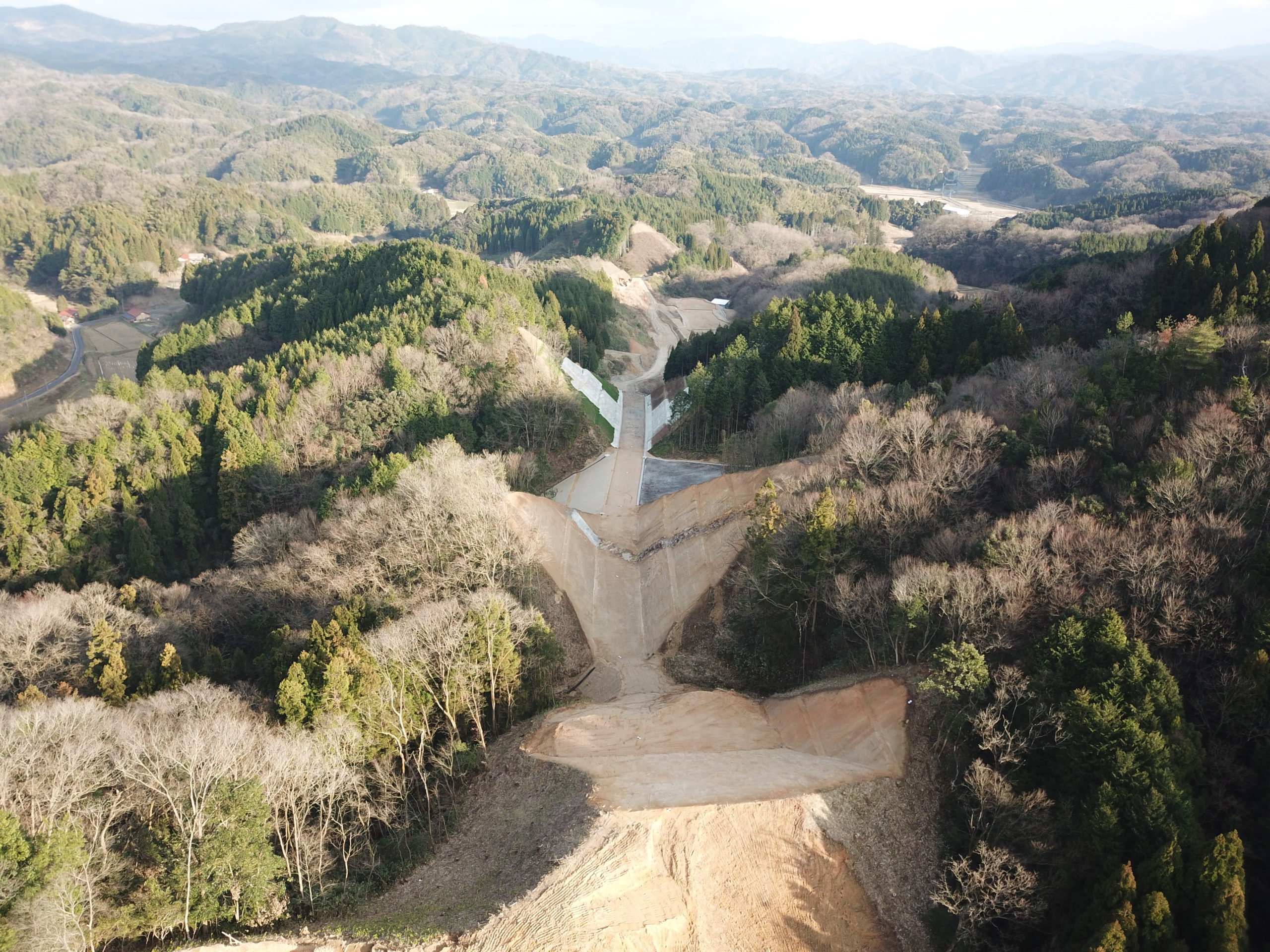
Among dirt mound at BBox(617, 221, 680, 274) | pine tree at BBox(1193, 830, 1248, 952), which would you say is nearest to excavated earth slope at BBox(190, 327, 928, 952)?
pine tree at BBox(1193, 830, 1248, 952)

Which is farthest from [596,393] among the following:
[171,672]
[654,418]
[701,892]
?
[701,892]

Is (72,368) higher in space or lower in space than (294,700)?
lower

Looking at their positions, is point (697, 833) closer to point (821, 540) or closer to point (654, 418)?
point (821, 540)

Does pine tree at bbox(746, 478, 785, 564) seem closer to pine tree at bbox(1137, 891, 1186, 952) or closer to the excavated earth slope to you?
the excavated earth slope

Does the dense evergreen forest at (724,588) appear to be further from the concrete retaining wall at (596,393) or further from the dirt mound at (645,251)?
the dirt mound at (645,251)

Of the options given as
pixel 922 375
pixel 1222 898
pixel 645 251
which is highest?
pixel 645 251
